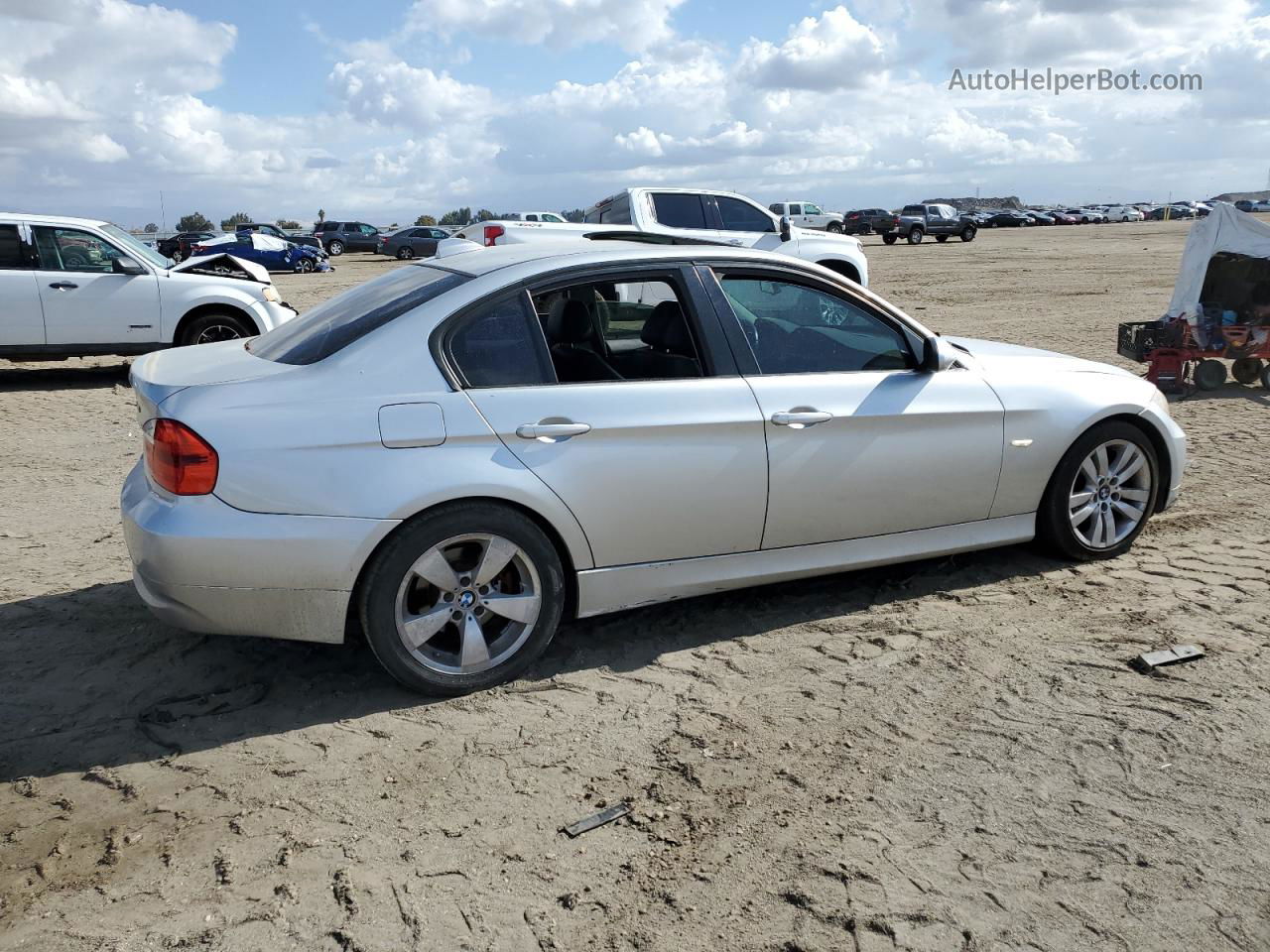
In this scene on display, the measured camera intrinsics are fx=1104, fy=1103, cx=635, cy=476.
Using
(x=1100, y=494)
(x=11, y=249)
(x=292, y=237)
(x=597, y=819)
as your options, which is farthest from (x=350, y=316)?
(x=292, y=237)

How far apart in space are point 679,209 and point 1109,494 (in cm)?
988

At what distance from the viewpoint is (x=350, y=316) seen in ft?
14.1

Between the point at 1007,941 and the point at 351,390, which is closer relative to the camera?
the point at 1007,941

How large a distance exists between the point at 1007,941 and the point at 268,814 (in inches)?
83.7

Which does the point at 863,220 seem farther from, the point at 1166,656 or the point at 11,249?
the point at 1166,656

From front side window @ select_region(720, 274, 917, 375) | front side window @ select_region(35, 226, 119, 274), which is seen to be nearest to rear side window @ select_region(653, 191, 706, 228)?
front side window @ select_region(35, 226, 119, 274)

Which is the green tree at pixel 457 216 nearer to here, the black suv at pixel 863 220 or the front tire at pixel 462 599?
the black suv at pixel 863 220

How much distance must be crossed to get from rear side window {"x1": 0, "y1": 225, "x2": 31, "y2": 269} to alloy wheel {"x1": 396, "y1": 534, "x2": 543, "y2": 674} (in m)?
9.41

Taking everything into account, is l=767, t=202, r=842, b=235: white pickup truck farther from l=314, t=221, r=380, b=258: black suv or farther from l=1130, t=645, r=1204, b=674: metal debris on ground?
l=1130, t=645, r=1204, b=674: metal debris on ground

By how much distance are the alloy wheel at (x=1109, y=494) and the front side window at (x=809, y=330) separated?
1.10 metres

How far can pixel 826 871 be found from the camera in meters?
3.03

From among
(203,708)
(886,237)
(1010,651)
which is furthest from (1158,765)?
(886,237)

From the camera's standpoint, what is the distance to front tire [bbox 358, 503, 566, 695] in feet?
12.7

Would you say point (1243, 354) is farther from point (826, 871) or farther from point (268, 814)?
point (268, 814)
